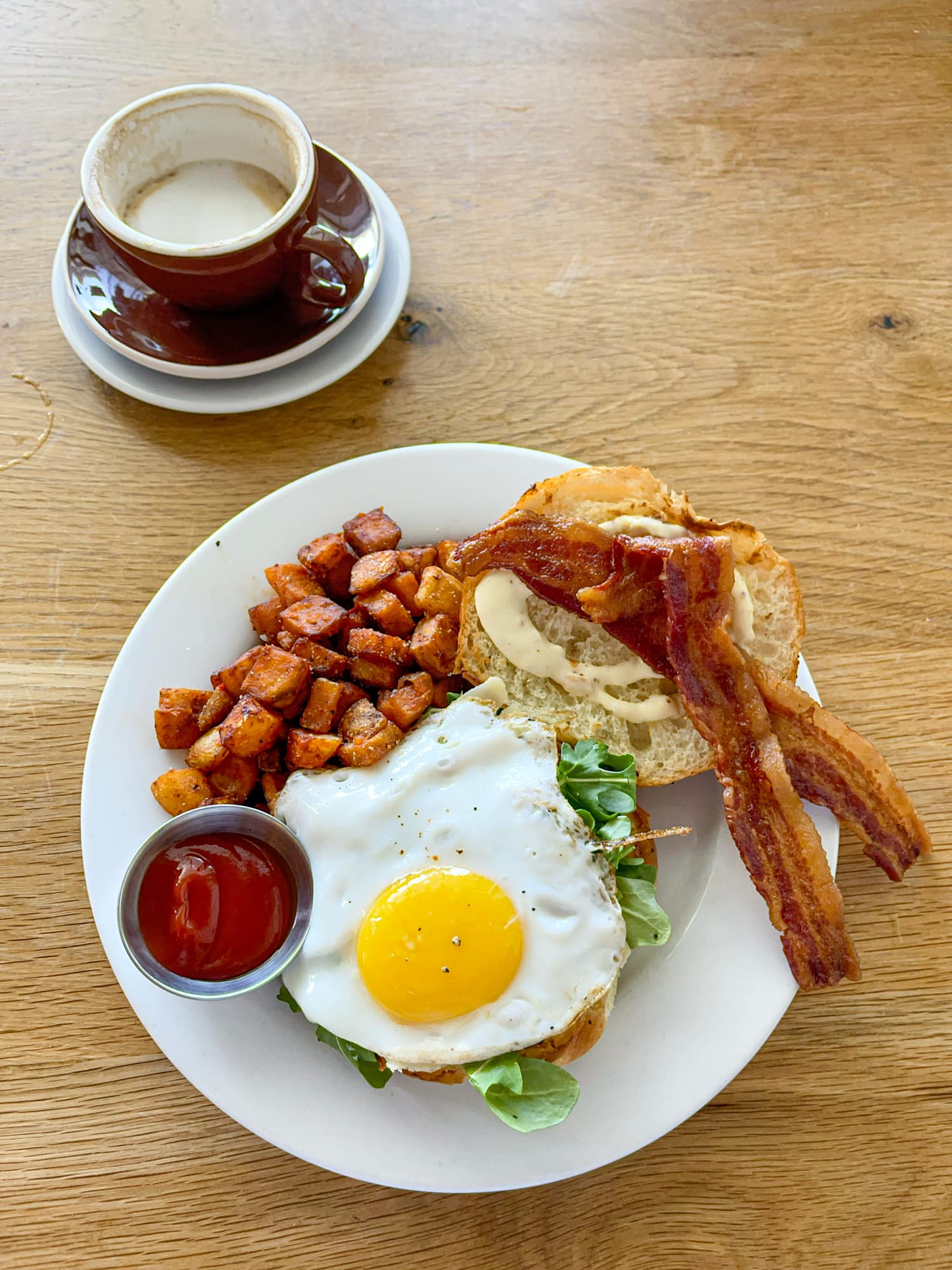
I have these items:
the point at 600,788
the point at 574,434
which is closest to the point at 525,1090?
the point at 600,788

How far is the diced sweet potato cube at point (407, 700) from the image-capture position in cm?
203

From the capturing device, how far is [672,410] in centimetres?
249

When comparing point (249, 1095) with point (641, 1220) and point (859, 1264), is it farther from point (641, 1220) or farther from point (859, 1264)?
point (859, 1264)

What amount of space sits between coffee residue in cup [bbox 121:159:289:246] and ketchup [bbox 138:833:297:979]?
4.31 ft

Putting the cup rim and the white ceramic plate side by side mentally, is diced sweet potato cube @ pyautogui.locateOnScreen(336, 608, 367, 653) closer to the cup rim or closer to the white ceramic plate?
the white ceramic plate

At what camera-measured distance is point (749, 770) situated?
2012 millimetres

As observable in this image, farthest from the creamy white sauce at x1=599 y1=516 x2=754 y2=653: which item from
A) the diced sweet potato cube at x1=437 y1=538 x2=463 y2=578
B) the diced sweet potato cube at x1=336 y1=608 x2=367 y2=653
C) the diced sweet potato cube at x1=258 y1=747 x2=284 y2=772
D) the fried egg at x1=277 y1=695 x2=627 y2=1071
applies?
the diced sweet potato cube at x1=258 y1=747 x2=284 y2=772

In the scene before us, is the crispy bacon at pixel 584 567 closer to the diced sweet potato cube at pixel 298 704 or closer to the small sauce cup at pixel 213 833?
the diced sweet potato cube at pixel 298 704

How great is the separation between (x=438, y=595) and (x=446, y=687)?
195 millimetres

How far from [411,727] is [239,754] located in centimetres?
34

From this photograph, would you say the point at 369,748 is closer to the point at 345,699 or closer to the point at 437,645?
the point at 345,699

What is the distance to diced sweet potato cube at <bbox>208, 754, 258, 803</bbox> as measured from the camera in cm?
204

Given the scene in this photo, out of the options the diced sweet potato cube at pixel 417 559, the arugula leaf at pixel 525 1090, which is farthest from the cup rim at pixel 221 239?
the arugula leaf at pixel 525 1090

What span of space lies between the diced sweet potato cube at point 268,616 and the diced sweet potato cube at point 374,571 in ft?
0.53
